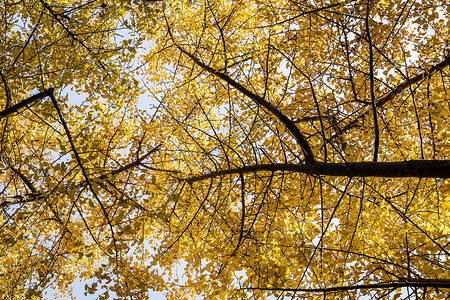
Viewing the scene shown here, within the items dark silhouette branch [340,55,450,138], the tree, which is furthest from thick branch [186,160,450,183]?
dark silhouette branch [340,55,450,138]

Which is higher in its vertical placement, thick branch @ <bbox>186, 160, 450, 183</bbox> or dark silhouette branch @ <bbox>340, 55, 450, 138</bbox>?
dark silhouette branch @ <bbox>340, 55, 450, 138</bbox>

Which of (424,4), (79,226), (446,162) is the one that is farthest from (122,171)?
(424,4)

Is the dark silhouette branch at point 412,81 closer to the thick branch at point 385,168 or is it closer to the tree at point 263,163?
the tree at point 263,163

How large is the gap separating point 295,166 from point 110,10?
9.58 ft

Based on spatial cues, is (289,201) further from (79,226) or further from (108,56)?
(79,226)

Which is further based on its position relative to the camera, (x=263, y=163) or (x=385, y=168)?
(x=263, y=163)

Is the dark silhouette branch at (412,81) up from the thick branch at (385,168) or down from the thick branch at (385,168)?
up

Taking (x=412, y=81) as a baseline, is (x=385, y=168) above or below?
below

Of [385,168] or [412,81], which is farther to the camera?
[412,81]

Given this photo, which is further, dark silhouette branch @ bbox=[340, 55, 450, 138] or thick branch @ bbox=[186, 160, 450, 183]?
dark silhouette branch @ bbox=[340, 55, 450, 138]

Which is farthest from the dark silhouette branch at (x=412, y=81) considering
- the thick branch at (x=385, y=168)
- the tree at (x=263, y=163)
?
the thick branch at (x=385, y=168)

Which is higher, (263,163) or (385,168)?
(263,163)

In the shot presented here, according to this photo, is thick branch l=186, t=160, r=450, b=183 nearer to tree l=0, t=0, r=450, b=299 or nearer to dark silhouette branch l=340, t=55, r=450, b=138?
tree l=0, t=0, r=450, b=299

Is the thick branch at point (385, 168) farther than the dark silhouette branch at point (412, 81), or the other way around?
the dark silhouette branch at point (412, 81)
